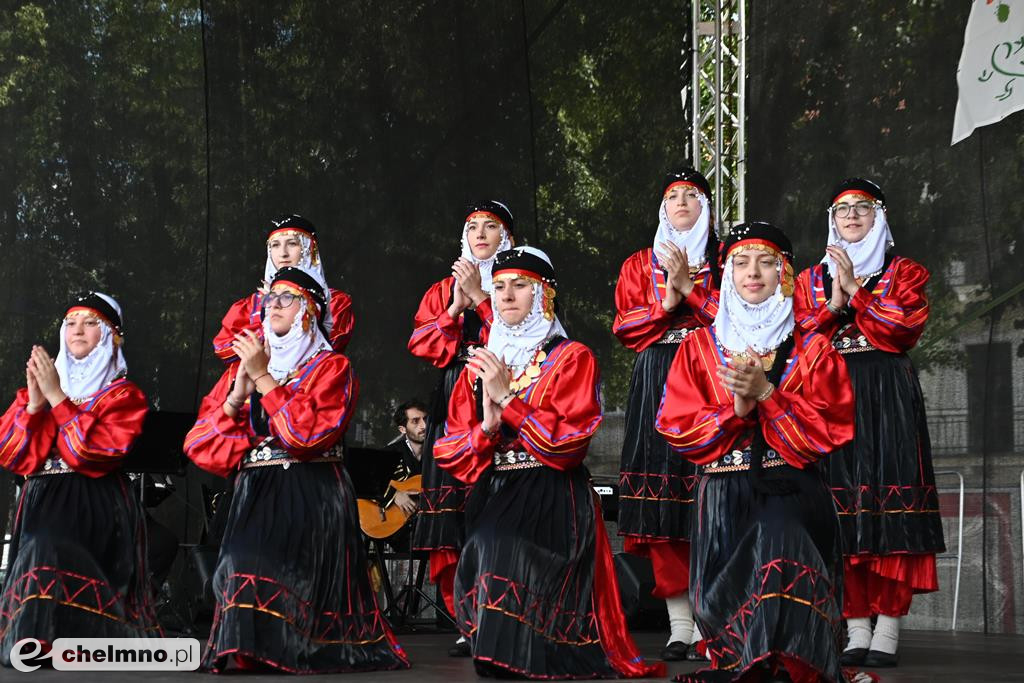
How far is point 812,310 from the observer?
Result: 6262 mm

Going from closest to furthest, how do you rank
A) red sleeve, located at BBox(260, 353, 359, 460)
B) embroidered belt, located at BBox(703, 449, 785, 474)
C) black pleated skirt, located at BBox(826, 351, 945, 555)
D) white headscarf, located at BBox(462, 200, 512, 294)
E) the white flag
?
embroidered belt, located at BBox(703, 449, 785, 474), red sleeve, located at BBox(260, 353, 359, 460), black pleated skirt, located at BBox(826, 351, 945, 555), white headscarf, located at BBox(462, 200, 512, 294), the white flag

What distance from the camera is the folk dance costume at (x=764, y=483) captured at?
447cm

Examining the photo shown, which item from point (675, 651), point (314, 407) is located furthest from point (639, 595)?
point (314, 407)

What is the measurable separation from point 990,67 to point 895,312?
9.67 ft

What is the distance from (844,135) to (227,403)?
4990 millimetres

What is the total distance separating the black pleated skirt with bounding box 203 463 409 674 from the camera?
523cm

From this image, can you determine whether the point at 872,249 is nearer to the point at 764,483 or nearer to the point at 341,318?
the point at 764,483

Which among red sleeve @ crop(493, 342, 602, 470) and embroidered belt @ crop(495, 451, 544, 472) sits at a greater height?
red sleeve @ crop(493, 342, 602, 470)

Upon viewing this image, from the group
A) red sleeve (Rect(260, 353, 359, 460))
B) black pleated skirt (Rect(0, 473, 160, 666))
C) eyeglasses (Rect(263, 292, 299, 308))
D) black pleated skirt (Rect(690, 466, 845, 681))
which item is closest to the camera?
black pleated skirt (Rect(690, 466, 845, 681))

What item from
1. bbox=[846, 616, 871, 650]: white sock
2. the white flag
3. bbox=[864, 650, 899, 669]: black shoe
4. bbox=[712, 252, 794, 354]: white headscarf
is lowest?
bbox=[864, 650, 899, 669]: black shoe

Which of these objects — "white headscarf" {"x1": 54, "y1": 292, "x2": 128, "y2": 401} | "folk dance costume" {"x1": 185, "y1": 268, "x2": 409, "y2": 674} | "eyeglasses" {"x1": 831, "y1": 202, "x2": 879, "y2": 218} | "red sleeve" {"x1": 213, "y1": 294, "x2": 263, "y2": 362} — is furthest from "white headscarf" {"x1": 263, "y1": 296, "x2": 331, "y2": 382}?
"eyeglasses" {"x1": 831, "y1": 202, "x2": 879, "y2": 218}

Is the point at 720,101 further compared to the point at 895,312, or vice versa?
the point at 720,101

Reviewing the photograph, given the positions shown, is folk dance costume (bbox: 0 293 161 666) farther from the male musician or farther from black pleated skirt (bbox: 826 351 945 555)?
black pleated skirt (bbox: 826 351 945 555)

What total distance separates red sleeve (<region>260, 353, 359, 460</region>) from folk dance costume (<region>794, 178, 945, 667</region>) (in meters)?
2.04
